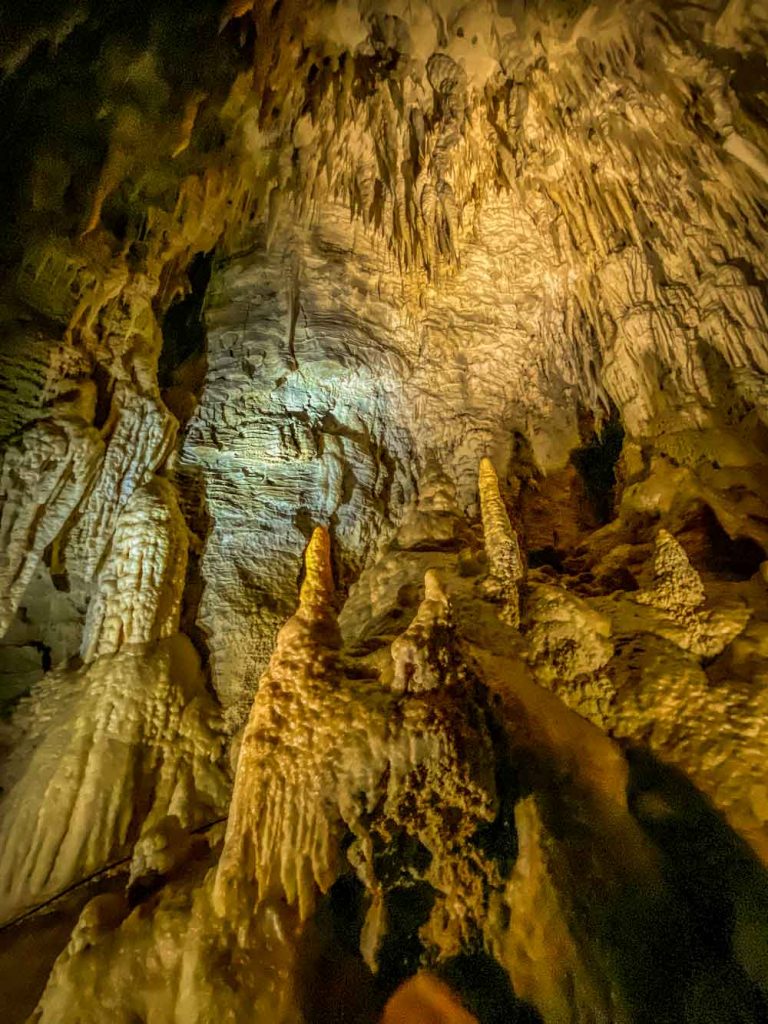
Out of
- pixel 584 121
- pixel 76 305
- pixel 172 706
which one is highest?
pixel 584 121

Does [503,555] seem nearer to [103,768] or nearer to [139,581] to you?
[139,581]

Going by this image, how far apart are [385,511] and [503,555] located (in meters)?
2.48

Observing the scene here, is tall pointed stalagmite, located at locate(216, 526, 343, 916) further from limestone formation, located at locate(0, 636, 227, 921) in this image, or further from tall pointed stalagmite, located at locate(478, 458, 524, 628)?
limestone formation, located at locate(0, 636, 227, 921)

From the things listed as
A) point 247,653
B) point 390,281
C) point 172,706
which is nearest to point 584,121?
point 390,281

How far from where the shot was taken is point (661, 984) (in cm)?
201

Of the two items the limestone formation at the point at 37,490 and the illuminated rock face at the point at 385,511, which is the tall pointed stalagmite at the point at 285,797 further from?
the limestone formation at the point at 37,490

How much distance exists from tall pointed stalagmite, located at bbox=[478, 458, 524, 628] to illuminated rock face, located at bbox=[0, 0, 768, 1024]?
4 cm

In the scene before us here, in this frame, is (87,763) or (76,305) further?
(76,305)

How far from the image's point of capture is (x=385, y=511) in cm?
678

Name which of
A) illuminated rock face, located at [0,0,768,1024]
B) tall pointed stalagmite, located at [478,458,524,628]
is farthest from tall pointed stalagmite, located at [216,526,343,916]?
tall pointed stalagmite, located at [478,458,524,628]

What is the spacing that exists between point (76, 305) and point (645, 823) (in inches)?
236

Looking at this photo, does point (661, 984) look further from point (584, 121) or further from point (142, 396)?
point (584, 121)

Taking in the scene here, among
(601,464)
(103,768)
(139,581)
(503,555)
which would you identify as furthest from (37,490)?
(601,464)

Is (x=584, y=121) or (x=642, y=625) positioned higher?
(x=584, y=121)
